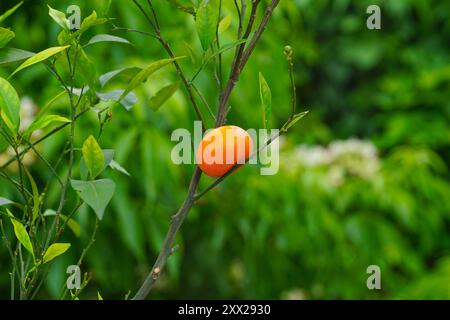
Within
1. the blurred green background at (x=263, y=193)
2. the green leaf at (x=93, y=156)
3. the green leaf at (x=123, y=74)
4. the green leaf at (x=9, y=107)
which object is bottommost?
the green leaf at (x=93, y=156)

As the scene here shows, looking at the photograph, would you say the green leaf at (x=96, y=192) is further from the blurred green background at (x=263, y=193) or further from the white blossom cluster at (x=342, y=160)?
the white blossom cluster at (x=342, y=160)

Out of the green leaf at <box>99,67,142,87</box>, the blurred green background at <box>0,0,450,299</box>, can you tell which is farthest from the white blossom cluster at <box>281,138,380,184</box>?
the green leaf at <box>99,67,142,87</box>

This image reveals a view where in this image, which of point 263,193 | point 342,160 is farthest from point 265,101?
point 342,160

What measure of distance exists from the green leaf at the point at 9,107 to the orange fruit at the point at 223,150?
0.10m

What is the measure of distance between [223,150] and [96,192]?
70 millimetres

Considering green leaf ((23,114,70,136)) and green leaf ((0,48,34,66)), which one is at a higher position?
green leaf ((0,48,34,66))

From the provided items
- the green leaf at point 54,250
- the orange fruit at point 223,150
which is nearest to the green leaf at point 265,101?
the orange fruit at point 223,150

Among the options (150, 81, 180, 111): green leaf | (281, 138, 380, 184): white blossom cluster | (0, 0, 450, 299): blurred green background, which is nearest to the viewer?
(150, 81, 180, 111): green leaf

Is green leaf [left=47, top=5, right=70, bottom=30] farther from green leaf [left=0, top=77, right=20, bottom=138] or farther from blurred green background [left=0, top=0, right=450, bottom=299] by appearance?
blurred green background [left=0, top=0, right=450, bottom=299]

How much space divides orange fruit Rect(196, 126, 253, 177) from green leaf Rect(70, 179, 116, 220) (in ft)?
0.17

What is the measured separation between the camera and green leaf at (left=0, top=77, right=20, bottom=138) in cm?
40

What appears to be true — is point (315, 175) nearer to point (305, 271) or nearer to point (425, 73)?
point (305, 271)

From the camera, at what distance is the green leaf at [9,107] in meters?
0.40

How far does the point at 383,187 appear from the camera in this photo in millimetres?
1663
